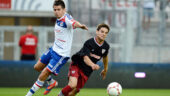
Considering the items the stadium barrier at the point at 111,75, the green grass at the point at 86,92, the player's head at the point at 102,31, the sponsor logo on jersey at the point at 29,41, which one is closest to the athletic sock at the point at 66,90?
the player's head at the point at 102,31

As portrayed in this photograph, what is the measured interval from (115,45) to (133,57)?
70 centimetres

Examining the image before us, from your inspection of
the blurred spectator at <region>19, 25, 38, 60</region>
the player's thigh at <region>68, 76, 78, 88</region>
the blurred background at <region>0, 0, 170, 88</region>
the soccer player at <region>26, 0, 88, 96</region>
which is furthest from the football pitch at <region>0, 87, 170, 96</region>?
the player's thigh at <region>68, 76, 78, 88</region>

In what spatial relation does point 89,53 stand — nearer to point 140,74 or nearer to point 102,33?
point 102,33

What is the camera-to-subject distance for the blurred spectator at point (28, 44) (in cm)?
1695

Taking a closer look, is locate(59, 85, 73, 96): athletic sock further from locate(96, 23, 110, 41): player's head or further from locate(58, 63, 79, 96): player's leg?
locate(96, 23, 110, 41): player's head

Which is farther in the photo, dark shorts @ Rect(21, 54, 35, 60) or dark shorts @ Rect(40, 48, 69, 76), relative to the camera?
dark shorts @ Rect(21, 54, 35, 60)

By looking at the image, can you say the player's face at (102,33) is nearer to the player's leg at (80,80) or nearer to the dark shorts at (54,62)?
the player's leg at (80,80)

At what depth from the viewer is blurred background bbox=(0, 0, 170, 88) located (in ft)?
53.8

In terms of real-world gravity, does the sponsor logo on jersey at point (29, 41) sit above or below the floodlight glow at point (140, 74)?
above

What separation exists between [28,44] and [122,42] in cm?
306

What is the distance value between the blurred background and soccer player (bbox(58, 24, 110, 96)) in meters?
5.22

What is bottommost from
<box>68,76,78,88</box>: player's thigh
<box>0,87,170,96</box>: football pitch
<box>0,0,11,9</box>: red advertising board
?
<box>0,87,170,96</box>: football pitch

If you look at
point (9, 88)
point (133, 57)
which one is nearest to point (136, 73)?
point (133, 57)

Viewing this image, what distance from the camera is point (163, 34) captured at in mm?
16844
